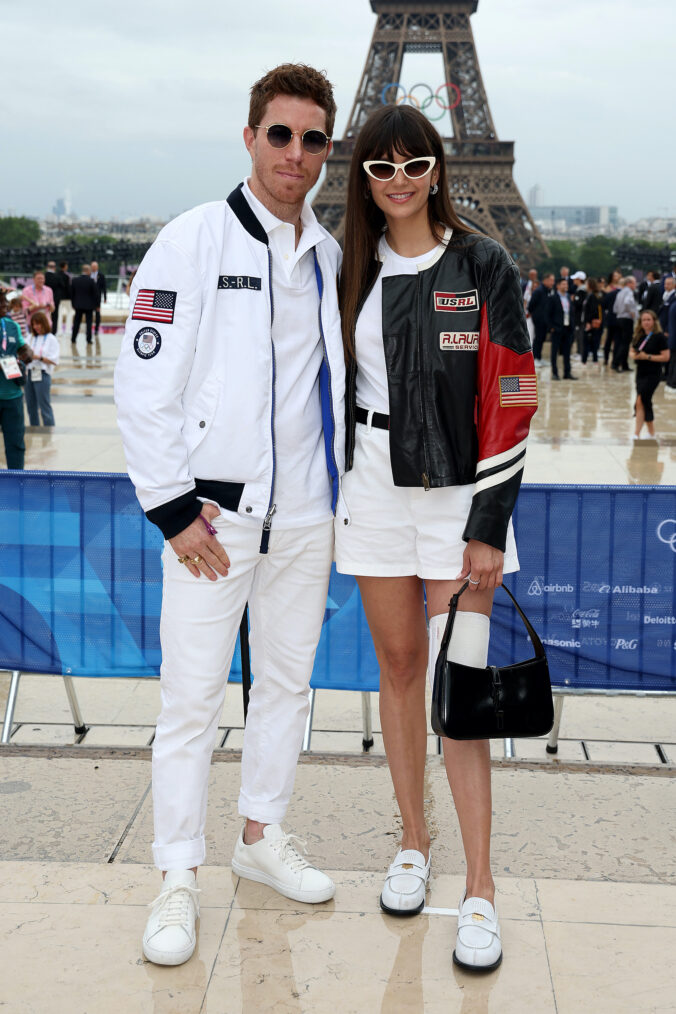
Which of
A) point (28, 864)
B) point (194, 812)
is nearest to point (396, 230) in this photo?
point (194, 812)

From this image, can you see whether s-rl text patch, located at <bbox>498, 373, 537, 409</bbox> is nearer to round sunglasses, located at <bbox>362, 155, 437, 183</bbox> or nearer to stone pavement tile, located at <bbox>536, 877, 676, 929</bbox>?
round sunglasses, located at <bbox>362, 155, 437, 183</bbox>

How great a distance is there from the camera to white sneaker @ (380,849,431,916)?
2.82 metres

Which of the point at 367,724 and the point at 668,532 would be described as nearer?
the point at 668,532

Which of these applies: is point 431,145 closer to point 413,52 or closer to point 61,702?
point 61,702

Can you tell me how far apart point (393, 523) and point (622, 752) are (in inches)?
73.8

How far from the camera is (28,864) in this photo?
3051 mm

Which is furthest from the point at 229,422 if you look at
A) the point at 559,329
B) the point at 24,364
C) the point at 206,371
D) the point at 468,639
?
the point at 559,329

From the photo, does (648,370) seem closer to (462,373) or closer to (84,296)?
(462,373)

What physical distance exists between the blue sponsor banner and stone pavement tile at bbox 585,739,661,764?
26cm

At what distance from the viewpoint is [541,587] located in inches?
161

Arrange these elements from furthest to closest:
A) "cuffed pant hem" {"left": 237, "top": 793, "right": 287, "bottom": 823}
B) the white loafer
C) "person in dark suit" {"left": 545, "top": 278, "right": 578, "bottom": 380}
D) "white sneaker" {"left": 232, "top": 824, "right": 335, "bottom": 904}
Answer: "person in dark suit" {"left": 545, "top": 278, "right": 578, "bottom": 380}
"cuffed pant hem" {"left": 237, "top": 793, "right": 287, "bottom": 823}
"white sneaker" {"left": 232, "top": 824, "right": 335, "bottom": 904}
the white loafer

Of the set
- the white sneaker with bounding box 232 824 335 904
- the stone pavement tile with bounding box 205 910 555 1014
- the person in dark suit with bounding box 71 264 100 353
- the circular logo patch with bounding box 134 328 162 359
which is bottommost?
the stone pavement tile with bounding box 205 910 555 1014

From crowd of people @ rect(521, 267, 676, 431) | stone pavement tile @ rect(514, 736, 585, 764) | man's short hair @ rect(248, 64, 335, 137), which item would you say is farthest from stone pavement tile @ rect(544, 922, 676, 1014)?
crowd of people @ rect(521, 267, 676, 431)

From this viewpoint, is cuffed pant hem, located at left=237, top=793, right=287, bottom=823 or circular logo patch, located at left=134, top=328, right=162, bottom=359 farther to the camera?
cuffed pant hem, located at left=237, top=793, right=287, bottom=823
